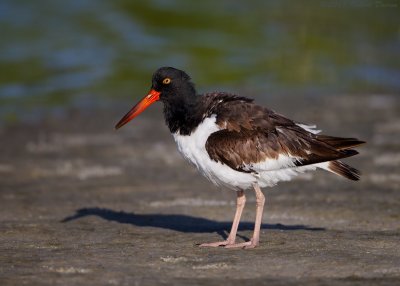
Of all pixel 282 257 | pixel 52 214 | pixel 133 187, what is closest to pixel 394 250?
pixel 282 257

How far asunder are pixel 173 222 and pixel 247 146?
6.79 feet

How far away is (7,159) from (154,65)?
35.1 ft

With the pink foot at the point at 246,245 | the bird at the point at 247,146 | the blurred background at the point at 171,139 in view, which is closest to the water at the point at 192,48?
the blurred background at the point at 171,139

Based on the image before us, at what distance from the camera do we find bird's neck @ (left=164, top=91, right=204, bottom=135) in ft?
29.3

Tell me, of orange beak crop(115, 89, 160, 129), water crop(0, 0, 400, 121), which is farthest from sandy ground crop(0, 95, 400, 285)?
water crop(0, 0, 400, 121)

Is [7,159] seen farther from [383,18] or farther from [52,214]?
[383,18]

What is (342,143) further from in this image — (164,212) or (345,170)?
(164,212)

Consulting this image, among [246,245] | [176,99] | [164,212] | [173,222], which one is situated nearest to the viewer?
[246,245]

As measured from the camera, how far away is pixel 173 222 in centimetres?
1045

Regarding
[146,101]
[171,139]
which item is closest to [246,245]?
[146,101]

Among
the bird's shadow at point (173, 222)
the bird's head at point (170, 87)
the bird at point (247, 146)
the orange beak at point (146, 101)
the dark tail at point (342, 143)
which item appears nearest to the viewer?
the bird at point (247, 146)

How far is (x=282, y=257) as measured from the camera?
7922 mm

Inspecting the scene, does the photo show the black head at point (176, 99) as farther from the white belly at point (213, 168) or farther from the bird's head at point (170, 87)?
the white belly at point (213, 168)

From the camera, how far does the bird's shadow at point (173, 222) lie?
392 inches
